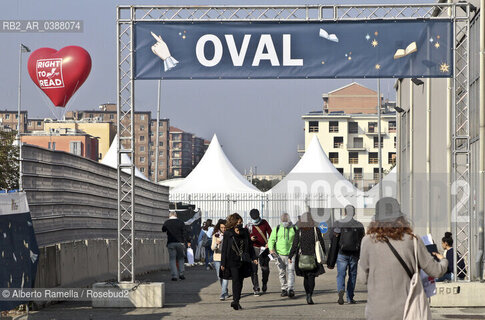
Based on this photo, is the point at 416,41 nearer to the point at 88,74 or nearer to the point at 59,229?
the point at 59,229

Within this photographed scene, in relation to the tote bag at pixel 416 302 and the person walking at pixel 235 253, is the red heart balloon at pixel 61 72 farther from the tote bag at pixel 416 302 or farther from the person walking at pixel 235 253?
the tote bag at pixel 416 302

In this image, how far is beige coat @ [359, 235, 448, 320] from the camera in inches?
317

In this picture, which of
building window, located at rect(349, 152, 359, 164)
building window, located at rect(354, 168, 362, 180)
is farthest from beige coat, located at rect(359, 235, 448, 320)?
building window, located at rect(354, 168, 362, 180)

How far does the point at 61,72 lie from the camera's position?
3903cm

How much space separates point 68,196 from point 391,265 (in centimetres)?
1098

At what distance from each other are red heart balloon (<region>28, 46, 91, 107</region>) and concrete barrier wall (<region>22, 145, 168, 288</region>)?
16484 mm

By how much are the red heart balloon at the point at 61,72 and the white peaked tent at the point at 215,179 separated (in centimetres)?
1314

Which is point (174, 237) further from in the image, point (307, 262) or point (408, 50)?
point (408, 50)

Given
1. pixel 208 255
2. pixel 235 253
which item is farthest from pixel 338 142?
pixel 235 253

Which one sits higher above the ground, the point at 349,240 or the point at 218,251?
the point at 349,240

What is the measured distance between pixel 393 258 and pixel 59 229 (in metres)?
10.1

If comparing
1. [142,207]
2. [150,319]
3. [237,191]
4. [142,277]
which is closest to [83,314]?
[150,319]

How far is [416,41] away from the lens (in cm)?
1695

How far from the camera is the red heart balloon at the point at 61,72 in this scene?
128 ft
